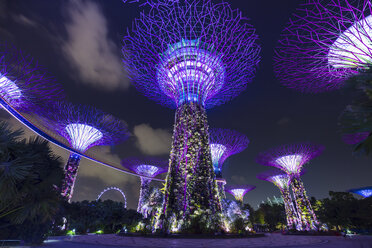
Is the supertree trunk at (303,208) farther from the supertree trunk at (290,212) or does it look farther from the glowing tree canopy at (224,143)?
the glowing tree canopy at (224,143)

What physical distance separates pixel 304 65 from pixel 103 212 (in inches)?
1522

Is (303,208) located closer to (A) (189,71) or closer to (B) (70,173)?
(A) (189,71)

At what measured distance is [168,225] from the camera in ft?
48.3

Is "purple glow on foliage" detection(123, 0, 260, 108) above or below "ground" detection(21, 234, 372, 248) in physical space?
above

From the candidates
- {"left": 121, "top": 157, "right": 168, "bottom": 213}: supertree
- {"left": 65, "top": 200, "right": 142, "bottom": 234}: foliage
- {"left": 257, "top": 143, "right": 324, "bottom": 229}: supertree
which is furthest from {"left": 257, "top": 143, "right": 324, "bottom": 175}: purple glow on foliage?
{"left": 65, "top": 200, "right": 142, "bottom": 234}: foliage

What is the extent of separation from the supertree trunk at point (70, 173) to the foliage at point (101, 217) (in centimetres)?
519

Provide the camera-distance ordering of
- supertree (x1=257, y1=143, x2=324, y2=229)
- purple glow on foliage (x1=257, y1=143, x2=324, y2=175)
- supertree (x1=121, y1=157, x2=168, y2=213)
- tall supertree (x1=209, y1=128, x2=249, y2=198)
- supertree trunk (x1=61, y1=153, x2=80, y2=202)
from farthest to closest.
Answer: supertree (x1=121, y1=157, x2=168, y2=213), tall supertree (x1=209, y1=128, x2=249, y2=198), purple glow on foliage (x1=257, y1=143, x2=324, y2=175), supertree (x1=257, y1=143, x2=324, y2=229), supertree trunk (x1=61, y1=153, x2=80, y2=202)

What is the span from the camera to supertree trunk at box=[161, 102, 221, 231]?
15438mm

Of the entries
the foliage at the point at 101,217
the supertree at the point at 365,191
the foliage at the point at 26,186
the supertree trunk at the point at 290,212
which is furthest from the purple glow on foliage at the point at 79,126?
the supertree at the point at 365,191

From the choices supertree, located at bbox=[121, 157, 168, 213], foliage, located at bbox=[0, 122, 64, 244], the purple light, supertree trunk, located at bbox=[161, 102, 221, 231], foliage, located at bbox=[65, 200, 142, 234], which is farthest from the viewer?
the purple light

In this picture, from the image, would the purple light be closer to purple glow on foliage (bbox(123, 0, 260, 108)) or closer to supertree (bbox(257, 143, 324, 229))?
supertree (bbox(257, 143, 324, 229))

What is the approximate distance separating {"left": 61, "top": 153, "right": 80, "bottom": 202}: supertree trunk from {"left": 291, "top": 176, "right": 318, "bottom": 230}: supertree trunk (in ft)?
115

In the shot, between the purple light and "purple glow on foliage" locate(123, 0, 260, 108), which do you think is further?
the purple light

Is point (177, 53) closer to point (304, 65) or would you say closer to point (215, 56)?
point (215, 56)
